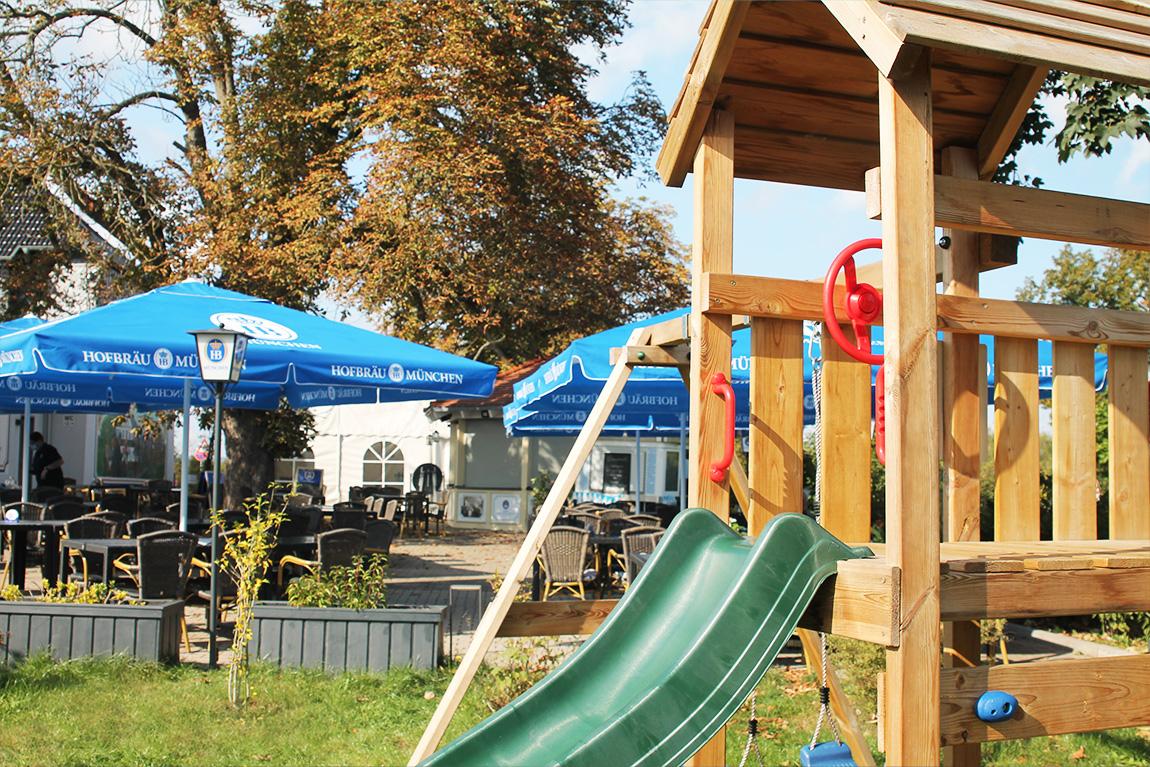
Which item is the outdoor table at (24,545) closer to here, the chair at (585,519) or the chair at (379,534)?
the chair at (379,534)

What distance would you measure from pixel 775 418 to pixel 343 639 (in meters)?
4.20

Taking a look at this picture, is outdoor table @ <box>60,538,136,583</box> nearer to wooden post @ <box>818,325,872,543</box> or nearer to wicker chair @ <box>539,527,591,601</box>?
wicker chair @ <box>539,527,591,601</box>

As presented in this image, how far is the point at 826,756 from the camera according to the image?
130 inches

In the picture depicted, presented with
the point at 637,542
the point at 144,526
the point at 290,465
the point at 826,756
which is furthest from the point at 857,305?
the point at 290,465

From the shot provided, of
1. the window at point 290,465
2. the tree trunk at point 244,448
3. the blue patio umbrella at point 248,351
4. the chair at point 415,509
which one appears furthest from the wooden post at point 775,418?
the window at point 290,465

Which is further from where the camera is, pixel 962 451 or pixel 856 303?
pixel 962 451

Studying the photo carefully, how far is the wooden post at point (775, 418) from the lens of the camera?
4020mm

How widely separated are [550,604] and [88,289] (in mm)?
17966

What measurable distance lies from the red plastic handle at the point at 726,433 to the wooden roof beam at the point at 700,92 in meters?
0.87

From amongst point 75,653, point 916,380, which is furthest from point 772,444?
point 75,653

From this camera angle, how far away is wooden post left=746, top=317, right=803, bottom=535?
402 centimetres

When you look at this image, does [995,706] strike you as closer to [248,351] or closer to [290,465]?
[248,351]

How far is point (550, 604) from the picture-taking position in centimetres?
432

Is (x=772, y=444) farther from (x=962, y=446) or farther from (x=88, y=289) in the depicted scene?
(x=88, y=289)
